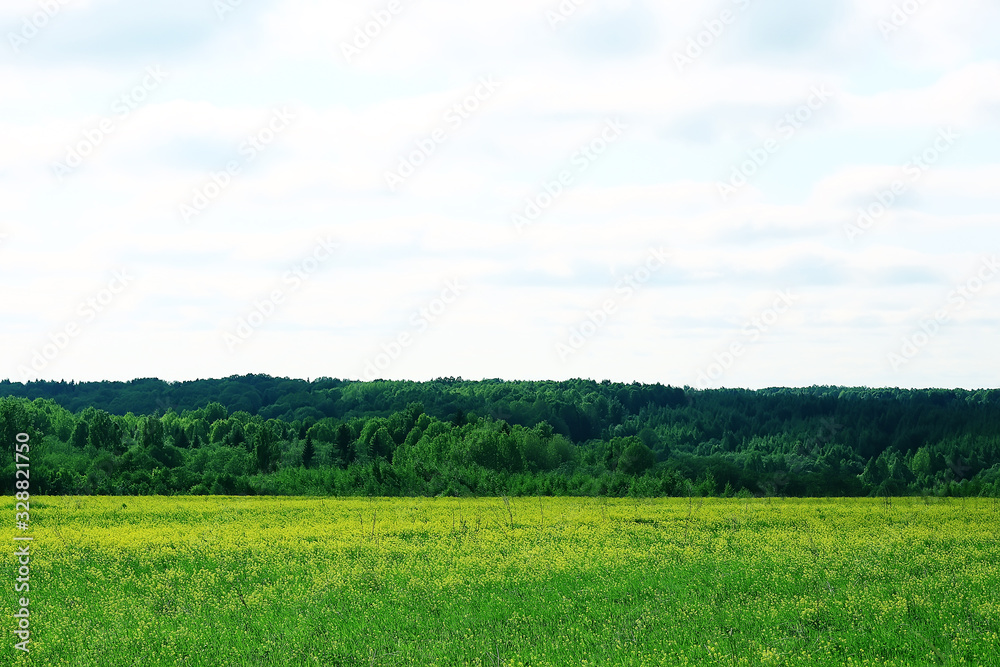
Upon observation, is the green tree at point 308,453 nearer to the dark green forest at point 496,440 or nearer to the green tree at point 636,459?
the dark green forest at point 496,440

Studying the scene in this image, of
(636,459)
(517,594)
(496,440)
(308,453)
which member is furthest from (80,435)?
(517,594)

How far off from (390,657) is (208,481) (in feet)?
167

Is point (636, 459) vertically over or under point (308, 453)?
over

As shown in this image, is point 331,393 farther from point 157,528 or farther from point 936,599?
point 936,599

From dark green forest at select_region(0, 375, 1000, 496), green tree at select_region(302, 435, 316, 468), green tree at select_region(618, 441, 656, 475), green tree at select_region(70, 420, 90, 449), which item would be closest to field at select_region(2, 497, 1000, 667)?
dark green forest at select_region(0, 375, 1000, 496)

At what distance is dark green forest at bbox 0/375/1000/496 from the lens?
65.3m

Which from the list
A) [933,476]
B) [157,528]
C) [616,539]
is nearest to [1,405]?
[157,528]

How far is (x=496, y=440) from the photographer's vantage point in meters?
84.4

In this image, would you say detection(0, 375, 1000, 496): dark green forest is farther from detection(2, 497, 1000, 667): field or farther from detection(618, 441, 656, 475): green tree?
detection(2, 497, 1000, 667): field

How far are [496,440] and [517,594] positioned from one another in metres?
62.9

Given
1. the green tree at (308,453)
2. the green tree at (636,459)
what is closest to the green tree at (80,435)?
the green tree at (308,453)

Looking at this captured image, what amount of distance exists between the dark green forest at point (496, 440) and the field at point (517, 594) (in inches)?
1108

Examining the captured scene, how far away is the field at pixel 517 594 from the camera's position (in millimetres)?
16969

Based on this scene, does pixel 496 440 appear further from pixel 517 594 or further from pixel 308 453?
pixel 517 594
